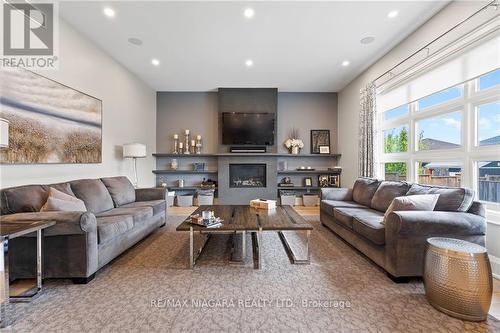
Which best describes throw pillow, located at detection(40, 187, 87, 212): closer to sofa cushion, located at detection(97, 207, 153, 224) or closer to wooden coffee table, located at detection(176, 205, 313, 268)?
sofa cushion, located at detection(97, 207, 153, 224)

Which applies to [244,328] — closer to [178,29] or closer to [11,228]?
[11,228]

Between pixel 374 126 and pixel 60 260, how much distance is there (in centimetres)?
476

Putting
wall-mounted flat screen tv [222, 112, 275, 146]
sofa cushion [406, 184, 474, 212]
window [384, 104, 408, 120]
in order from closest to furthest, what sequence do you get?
sofa cushion [406, 184, 474, 212] < window [384, 104, 408, 120] < wall-mounted flat screen tv [222, 112, 275, 146]

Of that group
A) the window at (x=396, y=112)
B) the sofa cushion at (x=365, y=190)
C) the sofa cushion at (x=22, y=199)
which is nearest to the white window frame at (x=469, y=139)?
the window at (x=396, y=112)

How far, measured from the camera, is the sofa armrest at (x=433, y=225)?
81.7 inches

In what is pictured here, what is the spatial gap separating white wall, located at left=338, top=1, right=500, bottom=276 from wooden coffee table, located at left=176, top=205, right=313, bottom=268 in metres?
1.92

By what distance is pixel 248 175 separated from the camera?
6180mm

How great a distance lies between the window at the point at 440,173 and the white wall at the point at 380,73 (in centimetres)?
75

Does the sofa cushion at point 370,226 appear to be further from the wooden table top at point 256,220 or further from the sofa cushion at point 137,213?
the sofa cushion at point 137,213

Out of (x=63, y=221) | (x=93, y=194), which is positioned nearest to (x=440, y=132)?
(x=63, y=221)

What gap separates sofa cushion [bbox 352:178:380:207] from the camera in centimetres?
358

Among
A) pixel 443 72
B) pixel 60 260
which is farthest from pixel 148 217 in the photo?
pixel 443 72

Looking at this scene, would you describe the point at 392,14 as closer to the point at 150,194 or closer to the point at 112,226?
the point at 112,226

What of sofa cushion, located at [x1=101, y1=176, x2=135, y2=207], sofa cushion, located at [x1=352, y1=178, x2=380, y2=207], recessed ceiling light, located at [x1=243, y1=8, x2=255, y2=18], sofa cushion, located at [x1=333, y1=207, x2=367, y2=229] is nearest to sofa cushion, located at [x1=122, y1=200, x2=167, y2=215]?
sofa cushion, located at [x1=101, y1=176, x2=135, y2=207]
